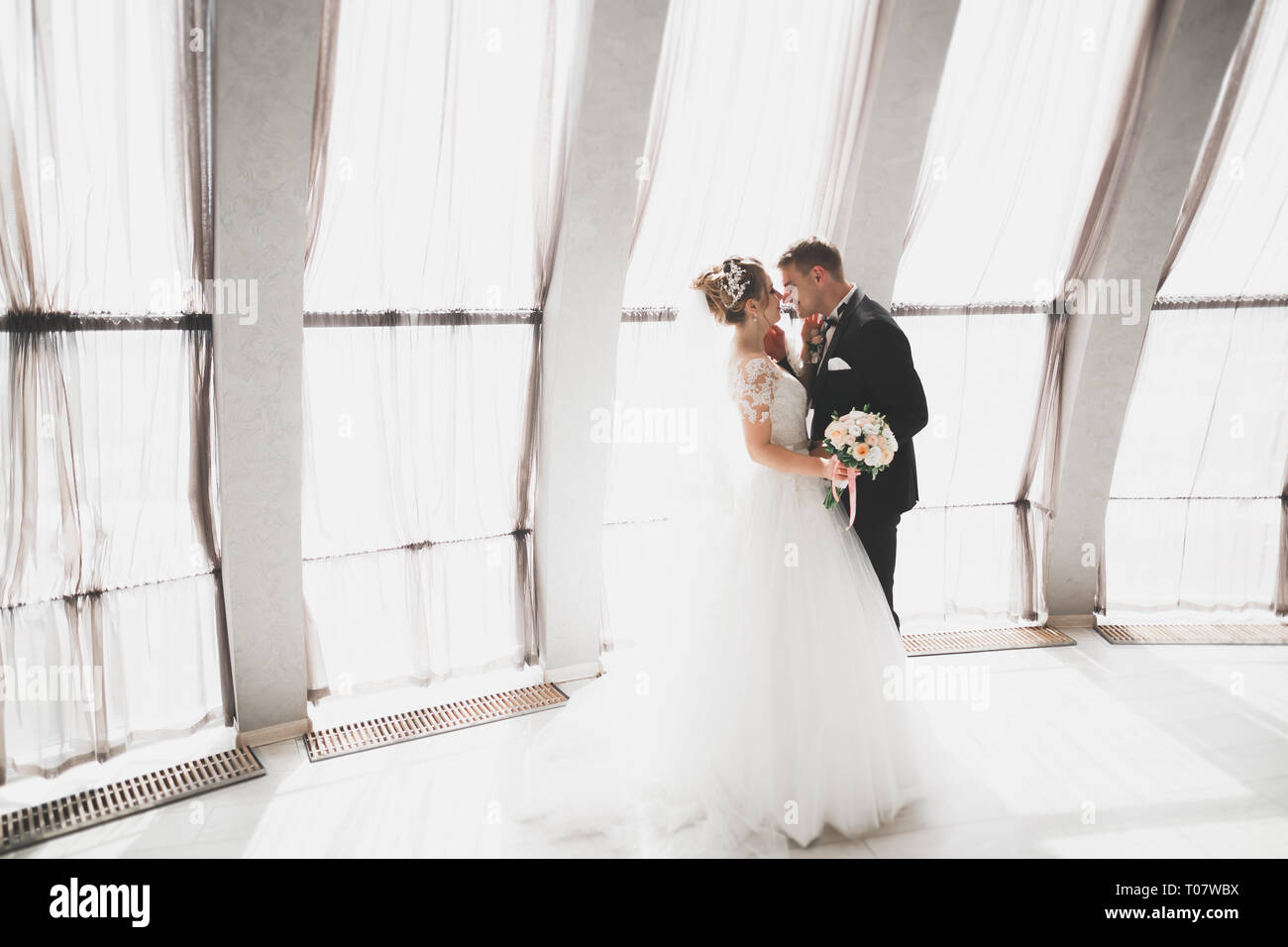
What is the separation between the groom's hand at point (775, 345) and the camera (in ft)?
12.8

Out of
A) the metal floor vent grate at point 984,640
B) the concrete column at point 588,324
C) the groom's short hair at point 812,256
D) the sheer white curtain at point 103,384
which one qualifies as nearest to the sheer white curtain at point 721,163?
the concrete column at point 588,324

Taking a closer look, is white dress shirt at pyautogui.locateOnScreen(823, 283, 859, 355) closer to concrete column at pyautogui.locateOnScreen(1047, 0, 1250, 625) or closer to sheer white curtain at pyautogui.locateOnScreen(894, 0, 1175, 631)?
sheer white curtain at pyautogui.locateOnScreen(894, 0, 1175, 631)

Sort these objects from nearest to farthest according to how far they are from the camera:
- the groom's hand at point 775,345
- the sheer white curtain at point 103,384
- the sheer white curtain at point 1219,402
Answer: the sheer white curtain at point 103,384, the groom's hand at point 775,345, the sheer white curtain at point 1219,402

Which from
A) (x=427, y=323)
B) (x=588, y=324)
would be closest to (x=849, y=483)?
(x=588, y=324)

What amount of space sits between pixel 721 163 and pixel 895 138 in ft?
3.19

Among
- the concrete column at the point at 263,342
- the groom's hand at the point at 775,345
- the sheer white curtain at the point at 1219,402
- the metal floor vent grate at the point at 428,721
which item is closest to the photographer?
the concrete column at the point at 263,342

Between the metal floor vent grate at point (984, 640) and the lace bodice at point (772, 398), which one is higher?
the lace bodice at point (772, 398)

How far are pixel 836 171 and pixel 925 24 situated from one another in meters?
0.84

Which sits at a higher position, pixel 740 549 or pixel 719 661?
pixel 740 549

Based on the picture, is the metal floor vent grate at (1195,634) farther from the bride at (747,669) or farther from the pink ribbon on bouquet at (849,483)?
the pink ribbon on bouquet at (849,483)

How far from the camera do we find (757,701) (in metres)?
3.59
